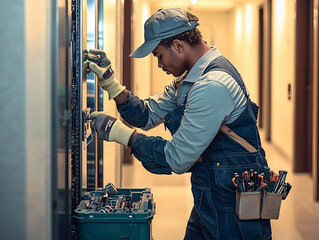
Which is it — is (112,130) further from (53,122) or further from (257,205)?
(257,205)

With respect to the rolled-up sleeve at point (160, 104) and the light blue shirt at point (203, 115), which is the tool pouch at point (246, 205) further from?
the rolled-up sleeve at point (160, 104)

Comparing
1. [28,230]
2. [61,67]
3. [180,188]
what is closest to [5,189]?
[28,230]

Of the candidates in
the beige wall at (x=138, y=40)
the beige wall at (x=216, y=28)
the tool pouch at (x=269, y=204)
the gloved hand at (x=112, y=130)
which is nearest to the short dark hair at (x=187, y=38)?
the gloved hand at (x=112, y=130)

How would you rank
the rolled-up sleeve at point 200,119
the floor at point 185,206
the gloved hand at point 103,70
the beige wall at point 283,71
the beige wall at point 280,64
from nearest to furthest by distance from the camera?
the rolled-up sleeve at point 200,119 < the gloved hand at point 103,70 < the floor at point 185,206 < the beige wall at point 283,71 < the beige wall at point 280,64

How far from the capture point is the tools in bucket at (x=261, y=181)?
2.15 meters

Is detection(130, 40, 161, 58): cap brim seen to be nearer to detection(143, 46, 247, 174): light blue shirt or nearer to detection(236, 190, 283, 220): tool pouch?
detection(143, 46, 247, 174): light blue shirt

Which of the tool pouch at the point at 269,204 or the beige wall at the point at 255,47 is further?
the beige wall at the point at 255,47

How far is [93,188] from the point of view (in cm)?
262

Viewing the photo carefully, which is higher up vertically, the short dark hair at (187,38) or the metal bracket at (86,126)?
the short dark hair at (187,38)

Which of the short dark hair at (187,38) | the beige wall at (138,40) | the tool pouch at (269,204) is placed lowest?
the tool pouch at (269,204)

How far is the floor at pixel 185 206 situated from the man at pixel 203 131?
6.52 ft

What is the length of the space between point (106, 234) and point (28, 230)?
0.34 metres

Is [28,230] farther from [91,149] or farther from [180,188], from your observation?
[180,188]

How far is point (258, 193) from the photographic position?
219cm
